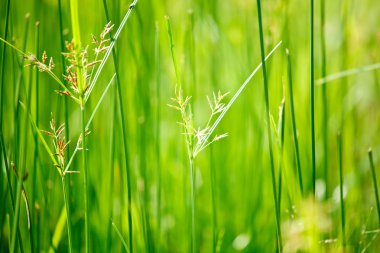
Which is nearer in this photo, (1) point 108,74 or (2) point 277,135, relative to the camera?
(2) point 277,135

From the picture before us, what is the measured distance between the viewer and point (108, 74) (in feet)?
3.93

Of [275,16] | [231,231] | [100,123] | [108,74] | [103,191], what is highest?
[275,16]

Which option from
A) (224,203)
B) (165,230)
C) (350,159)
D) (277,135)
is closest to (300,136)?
(350,159)

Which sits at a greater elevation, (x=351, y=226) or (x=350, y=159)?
(x=350, y=159)

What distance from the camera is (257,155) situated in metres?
1.12

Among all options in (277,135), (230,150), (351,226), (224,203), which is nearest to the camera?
(277,135)

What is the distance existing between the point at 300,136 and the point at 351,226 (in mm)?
346

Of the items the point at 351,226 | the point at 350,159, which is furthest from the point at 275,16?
the point at 351,226

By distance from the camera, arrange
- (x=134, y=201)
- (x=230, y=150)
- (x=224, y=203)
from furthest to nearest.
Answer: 1. (x=230, y=150)
2. (x=224, y=203)
3. (x=134, y=201)

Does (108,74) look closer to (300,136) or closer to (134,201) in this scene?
(134,201)

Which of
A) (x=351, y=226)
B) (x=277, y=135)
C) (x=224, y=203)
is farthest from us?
(x=224, y=203)

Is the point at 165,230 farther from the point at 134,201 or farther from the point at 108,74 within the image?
the point at 108,74

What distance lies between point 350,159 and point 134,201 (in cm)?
62

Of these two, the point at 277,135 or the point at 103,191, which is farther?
the point at 103,191
